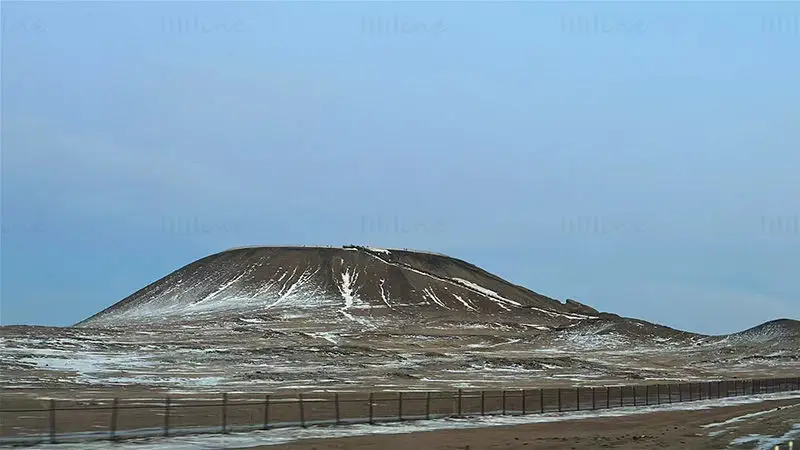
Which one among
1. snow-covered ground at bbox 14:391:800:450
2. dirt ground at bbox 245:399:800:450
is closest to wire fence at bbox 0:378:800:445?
snow-covered ground at bbox 14:391:800:450

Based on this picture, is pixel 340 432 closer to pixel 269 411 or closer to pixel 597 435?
pixel 269 411

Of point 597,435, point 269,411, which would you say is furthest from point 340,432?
point 597,435

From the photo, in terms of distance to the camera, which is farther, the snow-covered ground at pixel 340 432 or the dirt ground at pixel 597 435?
the dirt ground at pixel 597 435

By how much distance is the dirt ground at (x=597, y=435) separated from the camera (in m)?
43.1

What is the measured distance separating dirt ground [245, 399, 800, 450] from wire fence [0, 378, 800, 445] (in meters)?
5.78

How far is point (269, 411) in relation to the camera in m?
58.7

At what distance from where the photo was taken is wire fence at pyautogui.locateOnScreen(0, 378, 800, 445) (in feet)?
144

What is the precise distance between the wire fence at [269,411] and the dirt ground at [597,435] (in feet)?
19.0

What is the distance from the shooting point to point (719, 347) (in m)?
Result: 185

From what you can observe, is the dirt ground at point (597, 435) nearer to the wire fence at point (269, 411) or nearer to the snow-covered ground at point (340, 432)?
the snow-covered ground at point (340, 432)

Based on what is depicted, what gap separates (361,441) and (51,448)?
42.9 ft

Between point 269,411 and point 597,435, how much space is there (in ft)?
63.6

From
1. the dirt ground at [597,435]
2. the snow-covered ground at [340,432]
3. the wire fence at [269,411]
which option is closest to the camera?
the snow-covered ground at [340,432]

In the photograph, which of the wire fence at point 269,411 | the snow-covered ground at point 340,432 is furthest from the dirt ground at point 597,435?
the wire fence at point 269,411
